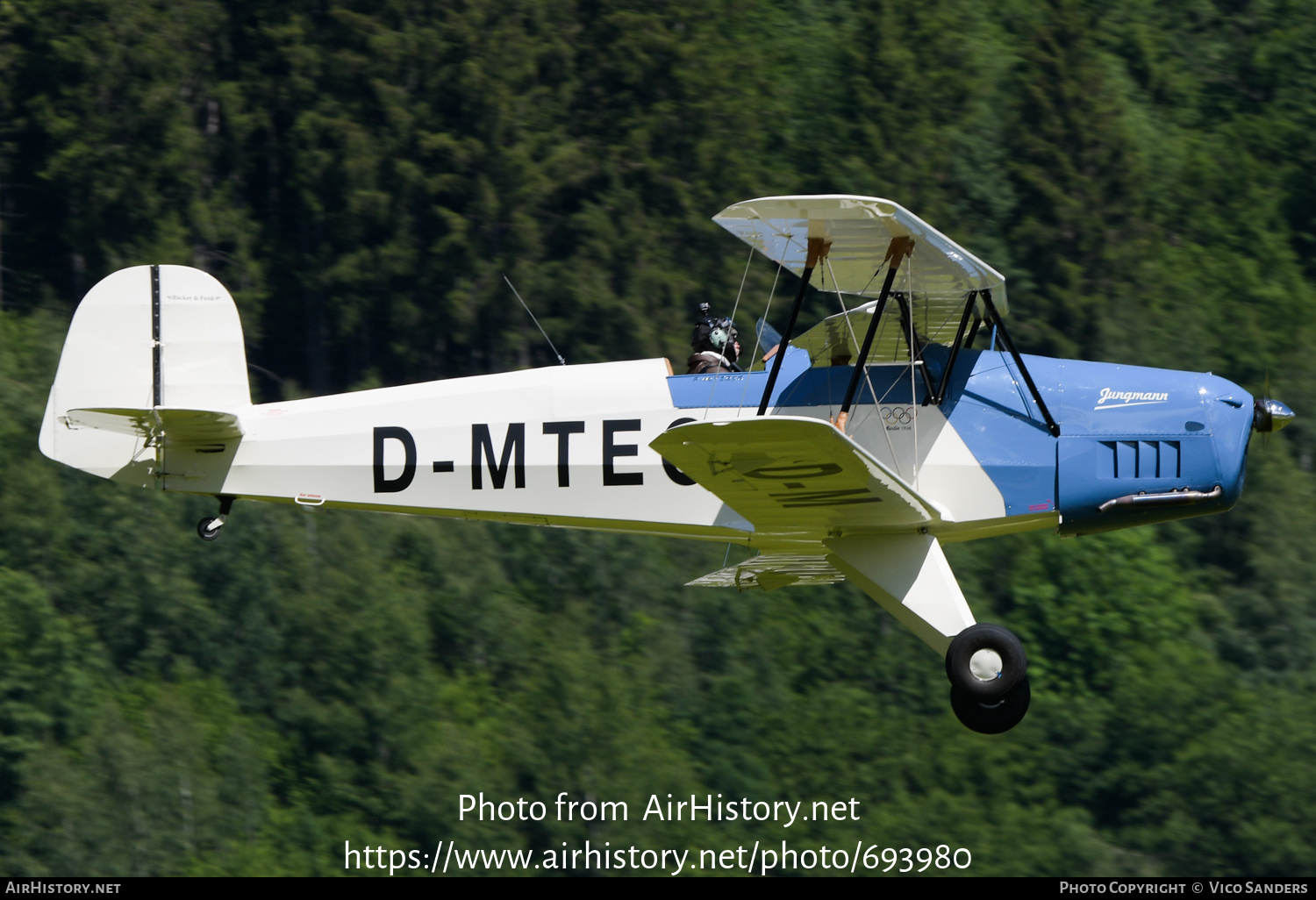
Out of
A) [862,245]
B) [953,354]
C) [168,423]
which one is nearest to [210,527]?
[168,423]

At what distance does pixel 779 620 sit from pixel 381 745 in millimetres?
5864

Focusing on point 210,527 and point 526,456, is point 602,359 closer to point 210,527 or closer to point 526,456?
point 210,527

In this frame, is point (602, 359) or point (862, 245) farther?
point (602, 359)

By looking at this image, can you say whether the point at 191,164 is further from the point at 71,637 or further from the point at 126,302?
the point at 126,302

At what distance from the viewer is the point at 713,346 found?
35.9 feet

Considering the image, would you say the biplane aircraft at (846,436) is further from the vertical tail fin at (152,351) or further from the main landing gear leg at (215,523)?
the vertical tail fin at (152,351)

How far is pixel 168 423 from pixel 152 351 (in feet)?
2.78

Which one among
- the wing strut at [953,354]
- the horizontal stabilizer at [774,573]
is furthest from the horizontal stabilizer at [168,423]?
the wing strut at [953,354]

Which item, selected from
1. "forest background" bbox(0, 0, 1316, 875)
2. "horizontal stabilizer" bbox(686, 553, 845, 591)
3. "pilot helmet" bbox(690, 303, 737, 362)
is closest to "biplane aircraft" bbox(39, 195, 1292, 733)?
"horizontal stabilizer" bbox(686, 553, 845, 591)

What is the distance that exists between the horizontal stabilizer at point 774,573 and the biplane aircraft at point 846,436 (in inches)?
10.1

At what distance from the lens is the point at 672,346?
1175 inches

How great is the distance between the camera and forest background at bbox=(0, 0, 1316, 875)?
23703mm

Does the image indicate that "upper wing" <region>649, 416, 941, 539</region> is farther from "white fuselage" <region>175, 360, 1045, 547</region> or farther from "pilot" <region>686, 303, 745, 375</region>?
"pilot" <region>686, 303, 745, 375</region>

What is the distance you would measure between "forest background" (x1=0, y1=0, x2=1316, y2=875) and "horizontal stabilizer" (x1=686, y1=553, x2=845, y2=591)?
10.7 meters
